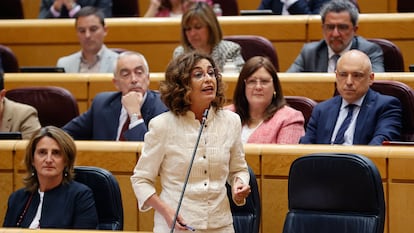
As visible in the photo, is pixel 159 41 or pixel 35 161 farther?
pixel 159 41

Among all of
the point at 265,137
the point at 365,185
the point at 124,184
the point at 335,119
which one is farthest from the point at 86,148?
the point at 365,185

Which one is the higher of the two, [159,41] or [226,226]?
[159,41]

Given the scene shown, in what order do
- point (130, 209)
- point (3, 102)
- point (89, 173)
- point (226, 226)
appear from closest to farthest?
point (226, 226) → point (89, 173) → point (130, 209) → point (3, 102)

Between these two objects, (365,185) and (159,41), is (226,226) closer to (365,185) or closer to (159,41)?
(365,185)

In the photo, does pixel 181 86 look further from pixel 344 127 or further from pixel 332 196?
pixel 344 127

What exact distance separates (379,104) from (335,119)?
187 millimetres

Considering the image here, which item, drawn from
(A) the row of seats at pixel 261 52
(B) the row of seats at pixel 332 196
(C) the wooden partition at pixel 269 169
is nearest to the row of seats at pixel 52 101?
(A) the row of seats at pixel 261 52

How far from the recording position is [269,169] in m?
3.73

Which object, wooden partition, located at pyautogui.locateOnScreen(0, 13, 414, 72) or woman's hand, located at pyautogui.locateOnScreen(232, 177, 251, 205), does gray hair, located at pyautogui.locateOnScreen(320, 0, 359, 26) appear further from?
woman's hand, located at pyautogui.locateOnScreen(232, 177, 251, 205)

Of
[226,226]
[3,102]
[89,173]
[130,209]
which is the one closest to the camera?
[226,226]

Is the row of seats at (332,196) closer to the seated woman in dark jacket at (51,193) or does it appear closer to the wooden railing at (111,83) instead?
the seated woman in dark jacket at (51,193)

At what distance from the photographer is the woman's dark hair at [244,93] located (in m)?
4.12

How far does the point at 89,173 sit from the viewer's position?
11.8 ft

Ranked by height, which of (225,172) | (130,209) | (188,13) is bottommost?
(130,209)
